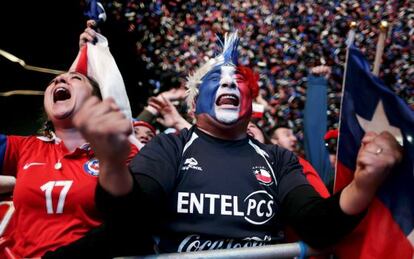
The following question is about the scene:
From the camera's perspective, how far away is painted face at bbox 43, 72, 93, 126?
8.05 ft

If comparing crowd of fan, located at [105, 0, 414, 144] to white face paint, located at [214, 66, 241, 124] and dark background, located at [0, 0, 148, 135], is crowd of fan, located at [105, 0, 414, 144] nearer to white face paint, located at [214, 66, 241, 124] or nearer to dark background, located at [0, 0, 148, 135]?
dark background, located at [0, 0, 148, 135]

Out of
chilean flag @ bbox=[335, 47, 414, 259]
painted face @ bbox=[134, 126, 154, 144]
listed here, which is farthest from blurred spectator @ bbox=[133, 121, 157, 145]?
chilean flag @ bbox=[335, 47, 414, 259]

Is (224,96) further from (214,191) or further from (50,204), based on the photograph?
(50,204)

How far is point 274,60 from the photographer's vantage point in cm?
682

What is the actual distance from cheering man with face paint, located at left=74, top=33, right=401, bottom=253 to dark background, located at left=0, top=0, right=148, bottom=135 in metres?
3.65

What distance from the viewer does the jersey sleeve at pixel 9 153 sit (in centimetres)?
240

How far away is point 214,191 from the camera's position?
2133 millimetres

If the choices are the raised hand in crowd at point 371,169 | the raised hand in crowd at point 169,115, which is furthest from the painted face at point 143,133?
the raised hand in crowd at point 371,169

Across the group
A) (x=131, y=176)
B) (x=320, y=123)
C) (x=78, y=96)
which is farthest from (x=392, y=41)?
(x=131, y=176)

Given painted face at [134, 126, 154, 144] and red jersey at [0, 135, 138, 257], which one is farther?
painted face at [134, 126, 154, 144]

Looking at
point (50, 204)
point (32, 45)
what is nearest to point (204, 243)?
point (50, 204)

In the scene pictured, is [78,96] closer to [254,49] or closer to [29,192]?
[29,192]

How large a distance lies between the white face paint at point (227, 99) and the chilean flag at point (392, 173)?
1.40 ft

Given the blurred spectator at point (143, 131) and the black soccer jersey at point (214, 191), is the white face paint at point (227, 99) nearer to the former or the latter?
the black soccer jersey at point (214, 191)
